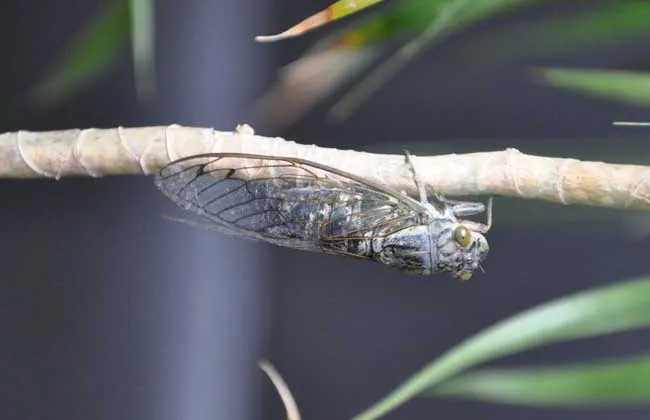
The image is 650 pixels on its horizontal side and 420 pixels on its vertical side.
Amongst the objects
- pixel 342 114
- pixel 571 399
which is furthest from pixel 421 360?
pixel 571 399

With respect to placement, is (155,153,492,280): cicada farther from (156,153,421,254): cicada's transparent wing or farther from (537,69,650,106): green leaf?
(537,69,650,106): green leaf

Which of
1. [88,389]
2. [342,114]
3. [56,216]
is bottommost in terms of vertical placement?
[88,389]

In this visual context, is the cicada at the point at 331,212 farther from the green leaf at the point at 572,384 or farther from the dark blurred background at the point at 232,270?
the dark blurred background at the point at 232,270

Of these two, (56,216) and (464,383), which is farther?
(56,216)

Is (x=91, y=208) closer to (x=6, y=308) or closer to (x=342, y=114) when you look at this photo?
(x=6, y=308)

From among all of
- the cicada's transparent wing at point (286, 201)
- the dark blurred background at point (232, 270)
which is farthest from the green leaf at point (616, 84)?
the dark blurred background at point (232, 270)

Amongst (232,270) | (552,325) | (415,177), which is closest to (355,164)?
(415,177)

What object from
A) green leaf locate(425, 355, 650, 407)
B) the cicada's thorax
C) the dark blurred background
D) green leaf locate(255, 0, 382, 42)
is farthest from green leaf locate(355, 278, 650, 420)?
the dark blurred background
